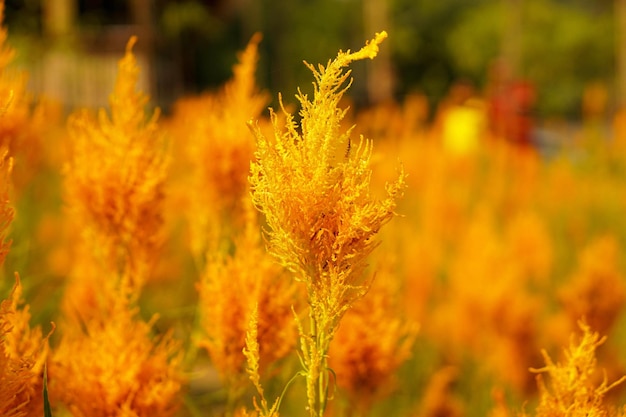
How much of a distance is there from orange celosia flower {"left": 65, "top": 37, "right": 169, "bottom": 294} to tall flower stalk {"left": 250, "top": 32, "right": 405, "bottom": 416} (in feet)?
1.38

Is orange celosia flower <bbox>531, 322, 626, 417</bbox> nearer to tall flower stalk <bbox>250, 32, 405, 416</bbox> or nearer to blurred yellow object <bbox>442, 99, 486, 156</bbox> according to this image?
tall flower stalk <bbox>250, 32, 405, 416</bbox>

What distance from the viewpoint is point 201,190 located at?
161cm

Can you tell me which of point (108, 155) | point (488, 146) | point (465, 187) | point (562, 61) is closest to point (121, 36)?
point (488, 146)

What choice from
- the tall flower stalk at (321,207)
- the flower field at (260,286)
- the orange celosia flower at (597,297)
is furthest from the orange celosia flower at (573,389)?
the orange celosia flower at (597,297)

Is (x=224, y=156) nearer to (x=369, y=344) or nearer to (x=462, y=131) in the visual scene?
(x=369, y=344)

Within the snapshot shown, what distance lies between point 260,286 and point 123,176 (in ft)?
0.91

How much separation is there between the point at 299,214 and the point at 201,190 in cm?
74

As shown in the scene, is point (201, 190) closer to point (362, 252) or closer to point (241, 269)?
point (241, 269)

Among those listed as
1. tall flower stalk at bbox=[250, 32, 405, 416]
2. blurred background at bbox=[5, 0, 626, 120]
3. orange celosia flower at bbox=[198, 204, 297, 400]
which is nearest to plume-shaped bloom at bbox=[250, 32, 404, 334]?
tall flower stalk at bbox=[250, 32, 405, 416]

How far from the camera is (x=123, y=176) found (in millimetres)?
1298

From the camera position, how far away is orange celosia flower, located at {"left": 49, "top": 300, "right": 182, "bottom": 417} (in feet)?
3.64

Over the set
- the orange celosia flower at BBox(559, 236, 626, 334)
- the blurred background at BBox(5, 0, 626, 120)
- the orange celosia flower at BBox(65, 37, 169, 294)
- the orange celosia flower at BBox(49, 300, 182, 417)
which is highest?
the blurred background at BBox(5, 0, 626, 120)

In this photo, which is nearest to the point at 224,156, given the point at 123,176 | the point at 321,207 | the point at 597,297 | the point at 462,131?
the point at 123,176

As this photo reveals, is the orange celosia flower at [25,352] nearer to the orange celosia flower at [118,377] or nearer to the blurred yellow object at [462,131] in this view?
the orange celosia flower at [118,377]
